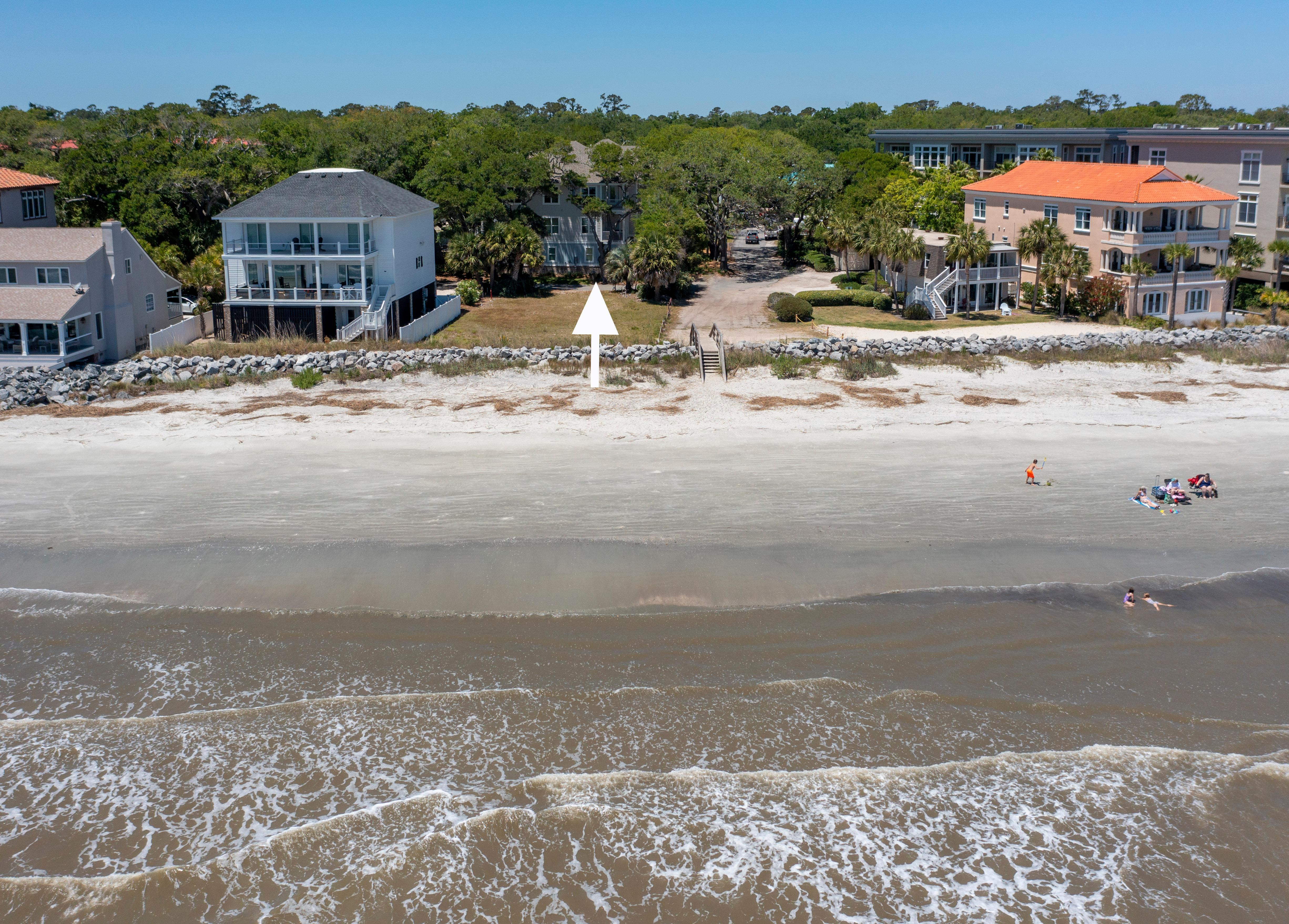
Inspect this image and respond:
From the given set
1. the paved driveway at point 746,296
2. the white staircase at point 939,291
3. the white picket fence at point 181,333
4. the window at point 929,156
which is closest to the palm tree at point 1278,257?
the white staircase at point 939,291

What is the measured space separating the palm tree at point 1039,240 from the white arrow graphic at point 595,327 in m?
20.2

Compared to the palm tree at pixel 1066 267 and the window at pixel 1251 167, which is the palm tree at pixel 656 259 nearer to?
the palm tree at pixel 1066 267

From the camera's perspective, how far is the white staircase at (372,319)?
138 ft

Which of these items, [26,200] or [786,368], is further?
[26,200]

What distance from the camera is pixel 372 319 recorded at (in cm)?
4259

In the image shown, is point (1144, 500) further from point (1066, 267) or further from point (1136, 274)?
point (1136, 274)

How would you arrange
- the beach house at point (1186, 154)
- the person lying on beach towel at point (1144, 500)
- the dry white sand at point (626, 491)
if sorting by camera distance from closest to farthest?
the dry white sand at point (626, 491)
the person lying on beach towel at point (1144, 500)
the beach house at point (1186, 154)

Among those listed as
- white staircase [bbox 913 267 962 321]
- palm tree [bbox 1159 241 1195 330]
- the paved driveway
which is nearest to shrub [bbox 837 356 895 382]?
the paved driveway

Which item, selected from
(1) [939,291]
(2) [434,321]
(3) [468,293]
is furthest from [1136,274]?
(3) [468,293]

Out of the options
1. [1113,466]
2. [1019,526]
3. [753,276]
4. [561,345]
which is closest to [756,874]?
[1019,526]

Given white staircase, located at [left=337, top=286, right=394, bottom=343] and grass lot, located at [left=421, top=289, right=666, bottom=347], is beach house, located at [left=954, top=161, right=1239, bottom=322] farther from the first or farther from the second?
white staircase, located at [left=337, top=286, right=394, bottom=343]

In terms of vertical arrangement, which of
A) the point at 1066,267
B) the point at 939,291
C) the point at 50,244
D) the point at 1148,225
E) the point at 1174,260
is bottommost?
the point at 939,291

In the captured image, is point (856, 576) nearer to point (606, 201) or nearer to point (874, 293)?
point (874, 293)

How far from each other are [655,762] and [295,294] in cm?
3490
